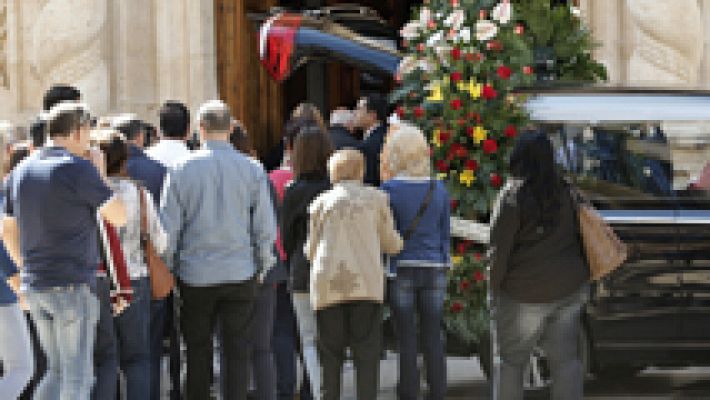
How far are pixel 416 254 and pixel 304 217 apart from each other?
2.30 ft

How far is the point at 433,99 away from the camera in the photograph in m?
12.1

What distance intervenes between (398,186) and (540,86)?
4.96 feet

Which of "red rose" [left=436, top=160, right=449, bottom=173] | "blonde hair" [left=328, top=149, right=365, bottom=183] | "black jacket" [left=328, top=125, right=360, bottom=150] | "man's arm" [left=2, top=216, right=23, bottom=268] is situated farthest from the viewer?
"black jacket" [left=328, top=125, right=360, bottom=150]

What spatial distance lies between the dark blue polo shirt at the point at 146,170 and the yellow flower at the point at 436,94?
79.6 inches

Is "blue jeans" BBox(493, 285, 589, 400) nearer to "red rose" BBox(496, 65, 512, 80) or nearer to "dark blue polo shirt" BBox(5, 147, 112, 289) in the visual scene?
"dark blue polo shirt" BBox(5, 147, 112, 289)

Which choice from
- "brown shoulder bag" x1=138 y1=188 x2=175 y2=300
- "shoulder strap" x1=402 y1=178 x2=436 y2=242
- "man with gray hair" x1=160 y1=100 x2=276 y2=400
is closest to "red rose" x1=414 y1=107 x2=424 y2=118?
"shoulder strap" x1=402 y1=178 x2=436 y2=242

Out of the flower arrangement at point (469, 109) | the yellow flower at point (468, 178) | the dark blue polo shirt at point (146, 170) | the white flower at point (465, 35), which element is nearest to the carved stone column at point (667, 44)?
the flower arrangement at point (469, 109)

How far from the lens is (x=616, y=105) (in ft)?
38.1

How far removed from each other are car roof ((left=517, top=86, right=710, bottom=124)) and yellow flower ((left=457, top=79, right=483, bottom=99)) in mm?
345

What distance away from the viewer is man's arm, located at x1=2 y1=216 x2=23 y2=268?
951cm

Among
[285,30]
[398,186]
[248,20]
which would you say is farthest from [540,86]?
[248,20]

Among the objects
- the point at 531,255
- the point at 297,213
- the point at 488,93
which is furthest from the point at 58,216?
the point at 488,93

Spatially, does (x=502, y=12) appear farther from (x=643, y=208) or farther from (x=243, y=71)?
(x=243, y=71)

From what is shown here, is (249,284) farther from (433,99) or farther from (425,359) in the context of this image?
(433,99)
